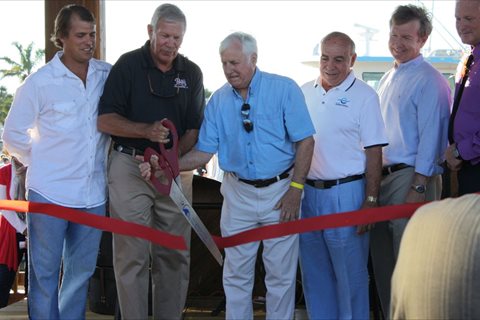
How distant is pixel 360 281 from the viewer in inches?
157

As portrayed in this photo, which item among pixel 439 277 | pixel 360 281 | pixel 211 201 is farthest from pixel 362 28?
pixel 439 277

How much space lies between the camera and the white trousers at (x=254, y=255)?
12.5 ft

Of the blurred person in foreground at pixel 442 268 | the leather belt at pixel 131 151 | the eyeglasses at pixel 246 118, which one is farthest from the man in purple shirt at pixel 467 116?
the leather belt at pixel 131 151

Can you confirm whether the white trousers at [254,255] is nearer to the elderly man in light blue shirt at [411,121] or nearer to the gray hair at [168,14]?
the elderly man in light blue shirt at [411,121]

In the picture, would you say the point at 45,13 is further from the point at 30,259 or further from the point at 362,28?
the point at 362,28

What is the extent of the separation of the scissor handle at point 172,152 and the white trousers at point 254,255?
1.06 ft

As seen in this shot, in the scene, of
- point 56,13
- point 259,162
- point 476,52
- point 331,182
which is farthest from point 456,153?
point 56,13

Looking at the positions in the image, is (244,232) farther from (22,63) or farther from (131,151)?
(22,63)

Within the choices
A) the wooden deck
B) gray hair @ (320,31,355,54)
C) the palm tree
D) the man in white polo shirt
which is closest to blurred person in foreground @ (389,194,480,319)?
the man in white polo shirt

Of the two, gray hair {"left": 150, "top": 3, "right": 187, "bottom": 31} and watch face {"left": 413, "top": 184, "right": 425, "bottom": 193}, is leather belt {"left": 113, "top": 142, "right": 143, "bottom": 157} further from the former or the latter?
watch face {"left": 413, "top": 184, "right": 425, "bottom": 193}

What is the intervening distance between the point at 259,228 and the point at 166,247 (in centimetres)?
62

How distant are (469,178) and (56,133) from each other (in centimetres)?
206

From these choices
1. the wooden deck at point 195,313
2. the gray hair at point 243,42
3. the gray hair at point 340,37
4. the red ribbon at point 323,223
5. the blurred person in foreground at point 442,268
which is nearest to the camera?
the blurred person in foreground at point 442,268

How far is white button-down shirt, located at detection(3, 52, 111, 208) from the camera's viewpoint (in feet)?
12.3
